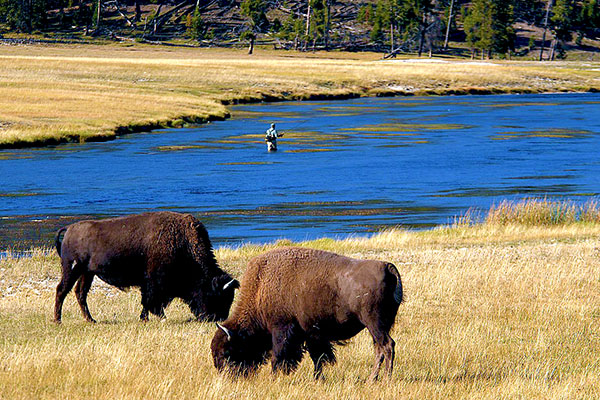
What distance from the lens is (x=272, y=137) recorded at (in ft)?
119

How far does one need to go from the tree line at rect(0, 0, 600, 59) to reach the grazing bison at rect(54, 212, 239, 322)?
11844 centimetres

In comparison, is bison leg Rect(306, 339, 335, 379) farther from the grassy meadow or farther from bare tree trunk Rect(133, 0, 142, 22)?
bare tree trunk Rect(133, 0, 142, 22)

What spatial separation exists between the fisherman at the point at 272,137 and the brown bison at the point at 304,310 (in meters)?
28.3

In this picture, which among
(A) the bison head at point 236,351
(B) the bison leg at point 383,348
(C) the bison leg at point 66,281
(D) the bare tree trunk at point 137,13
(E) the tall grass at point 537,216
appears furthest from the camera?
(D) the bare tree trunk at point 137,13

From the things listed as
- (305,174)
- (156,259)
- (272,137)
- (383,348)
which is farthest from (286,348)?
(272,137)

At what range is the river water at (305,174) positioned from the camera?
77.0 feet

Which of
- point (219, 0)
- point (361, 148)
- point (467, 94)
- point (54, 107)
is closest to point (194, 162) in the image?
point (361, 148)

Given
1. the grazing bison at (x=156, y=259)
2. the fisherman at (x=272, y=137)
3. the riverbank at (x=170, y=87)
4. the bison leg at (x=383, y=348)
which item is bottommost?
the riverbank at (x=170, y=87)

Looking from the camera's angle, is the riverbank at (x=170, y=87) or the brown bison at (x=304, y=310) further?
the riverbank at (x=170, y=87)

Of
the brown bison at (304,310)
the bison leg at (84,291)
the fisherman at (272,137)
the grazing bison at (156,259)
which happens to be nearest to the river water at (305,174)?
the fisherman at (272,137)

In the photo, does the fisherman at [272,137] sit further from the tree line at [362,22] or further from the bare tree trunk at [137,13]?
the bare tree trunk at [137,13]

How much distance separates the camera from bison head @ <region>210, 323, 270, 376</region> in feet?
24.3

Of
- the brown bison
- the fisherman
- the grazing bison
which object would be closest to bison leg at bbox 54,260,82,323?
the grazing bison

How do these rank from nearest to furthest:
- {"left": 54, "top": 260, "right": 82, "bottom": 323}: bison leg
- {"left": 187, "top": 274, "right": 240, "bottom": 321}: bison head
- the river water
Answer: {"left": 187, "top": 274, "right": 240, "bottom": 321}: bison head
{"left": 54, "top": 260, "right": 82, "bottom": 323}: bison leg
the river water
